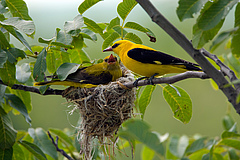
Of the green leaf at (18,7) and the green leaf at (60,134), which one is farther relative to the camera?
the green leaf at (60,134)

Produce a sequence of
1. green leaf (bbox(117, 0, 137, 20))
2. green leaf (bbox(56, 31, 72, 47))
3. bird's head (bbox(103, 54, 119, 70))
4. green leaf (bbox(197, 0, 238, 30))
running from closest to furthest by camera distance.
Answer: green leaf (bbox(197, 0, 238, 30)), green leaf (bbox(117, 0, 137, 20)), green leaf (bbox(56, 31, 72, 47)), bird's head (bbox(103, 54, 119, 70))

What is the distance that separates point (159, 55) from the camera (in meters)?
3.13

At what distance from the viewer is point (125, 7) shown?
263 centimetres

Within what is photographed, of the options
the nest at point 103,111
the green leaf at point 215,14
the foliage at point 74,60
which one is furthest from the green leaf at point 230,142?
the nest at point 103,111

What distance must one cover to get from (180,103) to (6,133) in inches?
70.5

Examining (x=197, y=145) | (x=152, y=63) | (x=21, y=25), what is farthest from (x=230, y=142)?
(x=21, y=25)

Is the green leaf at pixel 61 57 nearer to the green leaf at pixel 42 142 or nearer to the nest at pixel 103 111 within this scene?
the nest at pixel 103 111

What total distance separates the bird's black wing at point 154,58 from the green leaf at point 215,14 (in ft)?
4.51

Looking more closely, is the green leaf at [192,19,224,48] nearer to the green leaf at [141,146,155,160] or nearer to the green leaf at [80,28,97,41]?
the green leaf at [80,28,97,41]

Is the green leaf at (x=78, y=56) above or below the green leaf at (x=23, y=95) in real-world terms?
Result: below

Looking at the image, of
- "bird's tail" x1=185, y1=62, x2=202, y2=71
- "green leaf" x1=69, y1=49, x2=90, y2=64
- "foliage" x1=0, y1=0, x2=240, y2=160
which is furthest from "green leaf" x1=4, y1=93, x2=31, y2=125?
"bird's tail" x1=185, y1=62, x2=202, y2=71

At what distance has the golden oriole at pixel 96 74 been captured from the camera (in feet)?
12.6

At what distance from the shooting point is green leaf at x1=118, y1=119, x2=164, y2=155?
0.89 meters

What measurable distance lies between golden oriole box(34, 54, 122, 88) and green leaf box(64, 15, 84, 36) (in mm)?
1212
